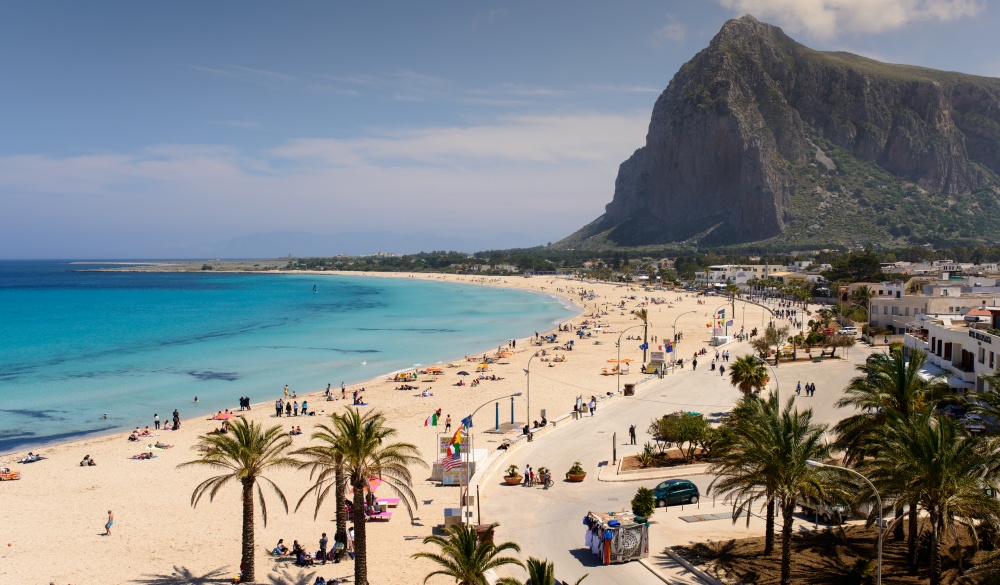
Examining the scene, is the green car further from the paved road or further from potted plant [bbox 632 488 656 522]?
potted plant [bbox 632 488 656 522]

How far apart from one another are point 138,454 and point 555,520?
2049cm

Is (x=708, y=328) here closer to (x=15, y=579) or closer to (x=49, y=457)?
(x=49, y=457)

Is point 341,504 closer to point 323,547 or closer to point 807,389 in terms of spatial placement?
point 323,547

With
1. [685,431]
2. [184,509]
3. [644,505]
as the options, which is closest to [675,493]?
[644,505]

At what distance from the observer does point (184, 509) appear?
78.2 feet

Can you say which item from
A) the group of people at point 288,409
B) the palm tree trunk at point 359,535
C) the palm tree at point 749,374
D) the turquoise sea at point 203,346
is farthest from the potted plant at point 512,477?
the turquoise sea at point 203,346

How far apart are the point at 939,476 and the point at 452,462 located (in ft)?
46.1

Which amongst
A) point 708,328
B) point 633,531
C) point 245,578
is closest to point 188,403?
point 245,578

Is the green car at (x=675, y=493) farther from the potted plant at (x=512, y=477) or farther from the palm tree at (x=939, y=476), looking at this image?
the palm tree at (x=939, y=476)

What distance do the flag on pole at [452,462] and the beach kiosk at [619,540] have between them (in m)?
6.70

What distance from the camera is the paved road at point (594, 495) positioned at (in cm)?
1731

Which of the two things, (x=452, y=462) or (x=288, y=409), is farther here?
(x=288, y=409)

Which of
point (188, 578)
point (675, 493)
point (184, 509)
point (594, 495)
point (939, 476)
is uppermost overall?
point (939, 476)

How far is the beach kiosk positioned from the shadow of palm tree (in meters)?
9.23
